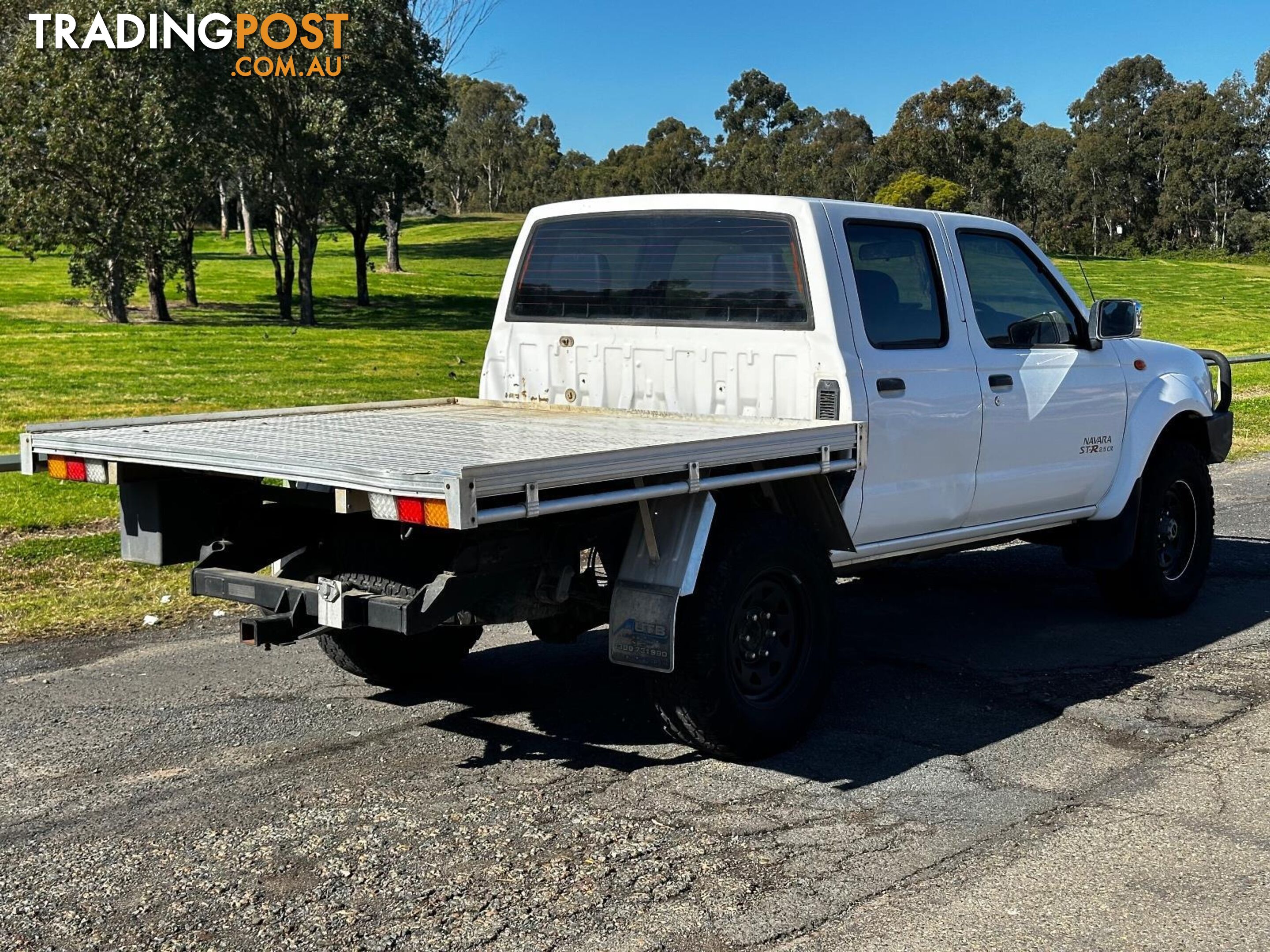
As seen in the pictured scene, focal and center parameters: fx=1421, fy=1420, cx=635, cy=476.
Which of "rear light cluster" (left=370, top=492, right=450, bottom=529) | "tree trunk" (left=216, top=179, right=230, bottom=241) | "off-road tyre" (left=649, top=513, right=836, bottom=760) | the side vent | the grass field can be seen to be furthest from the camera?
"tree trunk" (left=216, top=179, right=230, bottom=241)

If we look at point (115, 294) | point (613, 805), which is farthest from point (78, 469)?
point (115, 294)

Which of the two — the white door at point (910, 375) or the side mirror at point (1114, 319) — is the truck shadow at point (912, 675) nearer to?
the white door at point (910, 375)

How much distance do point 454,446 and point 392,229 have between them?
179ft

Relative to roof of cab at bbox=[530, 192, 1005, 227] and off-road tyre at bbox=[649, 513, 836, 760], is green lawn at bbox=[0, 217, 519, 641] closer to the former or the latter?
roof of cab at bbox=[530, 192, 1005, 227]

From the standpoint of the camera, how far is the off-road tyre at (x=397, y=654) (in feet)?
20.6

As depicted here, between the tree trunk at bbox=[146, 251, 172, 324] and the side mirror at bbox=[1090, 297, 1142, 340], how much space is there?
87.3 feet

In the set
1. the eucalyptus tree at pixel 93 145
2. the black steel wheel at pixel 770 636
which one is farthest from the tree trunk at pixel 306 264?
the black steel wheel at pixel 770 636

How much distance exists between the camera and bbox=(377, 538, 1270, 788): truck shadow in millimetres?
5676

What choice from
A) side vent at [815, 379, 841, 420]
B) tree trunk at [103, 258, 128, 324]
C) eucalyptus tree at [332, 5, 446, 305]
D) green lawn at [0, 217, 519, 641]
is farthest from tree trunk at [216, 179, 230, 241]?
side vent at [815, 379, 841, 420]

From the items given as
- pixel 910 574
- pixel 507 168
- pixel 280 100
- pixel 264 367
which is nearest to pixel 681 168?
pixel 507 168

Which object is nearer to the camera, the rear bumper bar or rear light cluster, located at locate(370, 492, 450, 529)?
rear light cluster, located at locate(370, 492, 450, 529)

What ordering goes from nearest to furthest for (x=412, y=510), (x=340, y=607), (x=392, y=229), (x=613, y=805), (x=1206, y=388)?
1. (x=412, y=510)
2. (x=340, y=607)
3. (x=613, y=805)
4. (x=1206, y=388)
5. (x=392, y=229)

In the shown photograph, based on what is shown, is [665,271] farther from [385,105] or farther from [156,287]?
[156,287]

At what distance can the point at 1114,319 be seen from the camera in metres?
7.21
